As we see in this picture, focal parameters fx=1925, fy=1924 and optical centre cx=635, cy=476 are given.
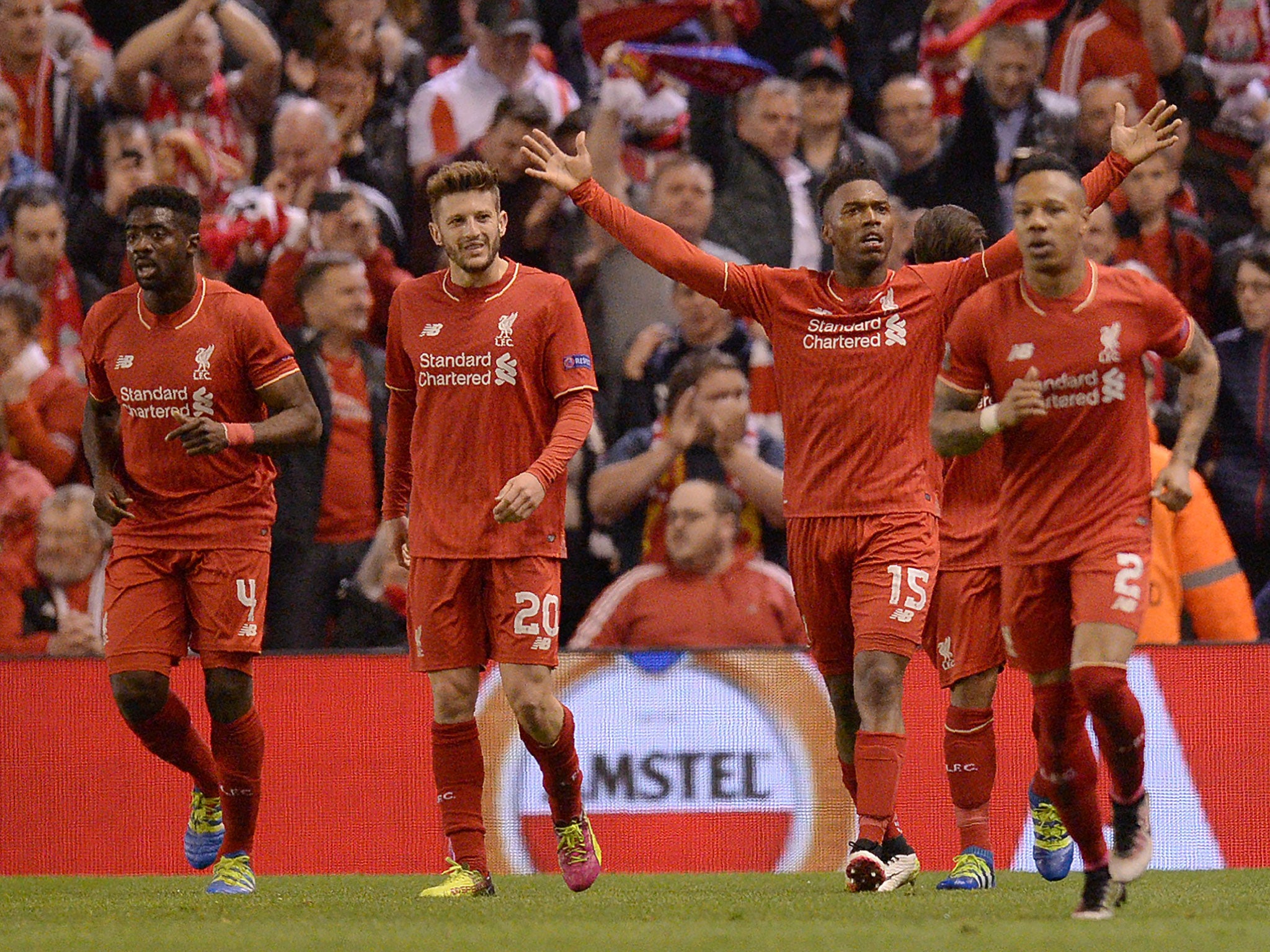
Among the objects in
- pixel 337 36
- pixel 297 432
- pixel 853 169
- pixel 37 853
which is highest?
pixel 337 36

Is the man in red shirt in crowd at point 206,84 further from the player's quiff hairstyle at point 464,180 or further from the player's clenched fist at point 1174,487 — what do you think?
the player's clenched fist at point 1174,487

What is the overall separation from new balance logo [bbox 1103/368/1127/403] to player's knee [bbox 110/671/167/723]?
12.2 ft

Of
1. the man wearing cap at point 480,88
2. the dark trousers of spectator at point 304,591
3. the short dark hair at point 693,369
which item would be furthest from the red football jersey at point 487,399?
the man wearing cap at point 480,88

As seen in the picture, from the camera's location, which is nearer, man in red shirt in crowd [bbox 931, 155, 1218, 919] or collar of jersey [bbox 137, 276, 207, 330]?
man in red shirt in crowd [bbox 931, 155, 1218, 919]

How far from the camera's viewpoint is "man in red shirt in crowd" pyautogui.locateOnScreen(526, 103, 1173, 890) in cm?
697

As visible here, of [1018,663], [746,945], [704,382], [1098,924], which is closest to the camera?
[746,945]

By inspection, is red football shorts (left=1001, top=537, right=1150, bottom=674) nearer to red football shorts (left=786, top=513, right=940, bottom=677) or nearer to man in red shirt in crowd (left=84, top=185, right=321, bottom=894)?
red football shorts (left=786, top=513, right=940, bottom=677)

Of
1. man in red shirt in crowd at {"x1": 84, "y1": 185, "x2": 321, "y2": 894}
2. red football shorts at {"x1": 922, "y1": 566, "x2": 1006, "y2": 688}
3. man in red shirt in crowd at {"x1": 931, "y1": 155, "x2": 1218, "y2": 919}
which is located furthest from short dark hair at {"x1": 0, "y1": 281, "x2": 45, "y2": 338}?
man in red shirt in crowd at {"x1": 931, "y1": 155, "x2": 1218, "y2": 919}

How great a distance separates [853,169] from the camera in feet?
23.9

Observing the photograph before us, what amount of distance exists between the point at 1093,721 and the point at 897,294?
77.7 inches

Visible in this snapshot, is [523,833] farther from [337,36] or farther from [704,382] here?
[337,36]

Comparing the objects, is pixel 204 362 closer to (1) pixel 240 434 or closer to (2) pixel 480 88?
(1) pixel 240 434

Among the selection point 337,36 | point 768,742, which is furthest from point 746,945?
point 337,36

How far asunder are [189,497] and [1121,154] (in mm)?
3761
